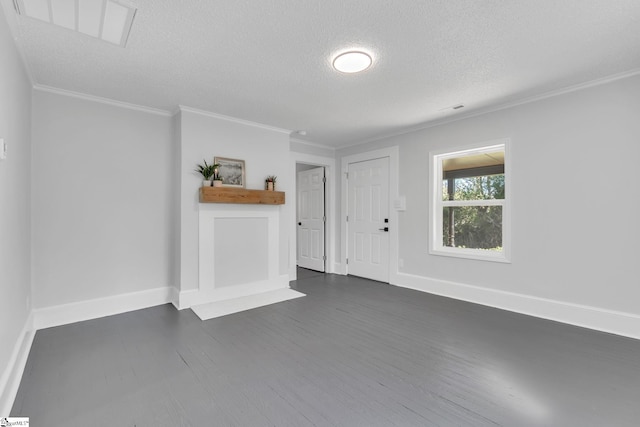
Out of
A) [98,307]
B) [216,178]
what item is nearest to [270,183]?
[216,178]

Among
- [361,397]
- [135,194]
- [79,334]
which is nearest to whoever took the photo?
[361,397]

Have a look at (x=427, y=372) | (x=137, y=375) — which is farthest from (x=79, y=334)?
(x=427, y=372)

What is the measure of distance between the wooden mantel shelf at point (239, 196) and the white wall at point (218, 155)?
0.19m

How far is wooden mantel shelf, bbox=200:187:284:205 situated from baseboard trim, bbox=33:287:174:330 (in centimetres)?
128

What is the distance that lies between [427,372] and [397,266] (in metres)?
2.48

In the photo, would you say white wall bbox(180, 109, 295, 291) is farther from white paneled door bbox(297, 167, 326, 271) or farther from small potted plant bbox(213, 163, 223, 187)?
white paneled door bbox(297, 167, 326, 271)

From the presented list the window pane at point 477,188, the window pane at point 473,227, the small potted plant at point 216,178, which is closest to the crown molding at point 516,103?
the window pane at point 477,188

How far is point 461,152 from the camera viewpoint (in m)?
3.78

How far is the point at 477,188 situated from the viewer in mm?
3725

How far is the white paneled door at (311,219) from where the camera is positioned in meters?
5.49

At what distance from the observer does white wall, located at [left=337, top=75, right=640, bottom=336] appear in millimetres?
2625

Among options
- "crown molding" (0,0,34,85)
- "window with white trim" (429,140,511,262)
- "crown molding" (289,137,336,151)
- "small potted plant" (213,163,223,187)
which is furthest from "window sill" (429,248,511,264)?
"crown molding" (0,0,34,85)

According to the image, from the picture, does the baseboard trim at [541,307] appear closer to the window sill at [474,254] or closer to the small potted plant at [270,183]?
the window sill at [474,254]

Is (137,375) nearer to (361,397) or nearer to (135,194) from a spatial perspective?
(361,397)
